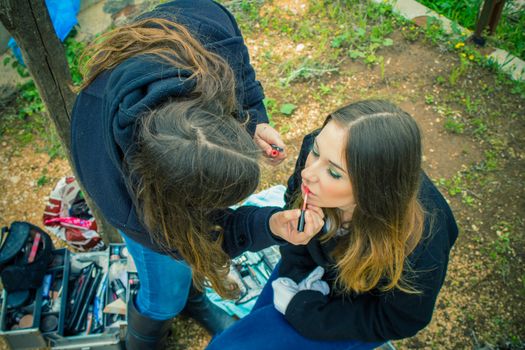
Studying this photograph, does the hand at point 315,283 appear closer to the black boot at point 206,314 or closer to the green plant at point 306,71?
the black boot at point 206,314

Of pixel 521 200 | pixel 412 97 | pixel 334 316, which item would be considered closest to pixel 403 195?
pixel 334 316

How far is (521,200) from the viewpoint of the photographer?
9.93 ft

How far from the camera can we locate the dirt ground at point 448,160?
2.56 meters

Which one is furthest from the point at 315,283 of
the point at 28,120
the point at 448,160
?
the point at 28,120

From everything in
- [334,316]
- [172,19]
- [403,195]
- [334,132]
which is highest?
[172,19]

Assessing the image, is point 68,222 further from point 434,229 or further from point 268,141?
point 434,229

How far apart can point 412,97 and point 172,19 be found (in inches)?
97.7

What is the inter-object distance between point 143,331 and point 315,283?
79 centimetres

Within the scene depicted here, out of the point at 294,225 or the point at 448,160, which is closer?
the point at 294,225

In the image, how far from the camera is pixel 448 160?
3.24 m

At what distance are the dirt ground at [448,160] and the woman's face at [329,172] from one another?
31.1 inches

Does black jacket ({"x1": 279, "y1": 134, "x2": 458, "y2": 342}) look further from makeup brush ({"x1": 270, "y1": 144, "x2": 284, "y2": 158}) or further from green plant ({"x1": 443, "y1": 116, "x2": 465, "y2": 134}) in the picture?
green plant ({"x1": 443, "y1": 116, "x2": 465, "y2": 134})

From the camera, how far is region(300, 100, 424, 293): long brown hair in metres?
1.45

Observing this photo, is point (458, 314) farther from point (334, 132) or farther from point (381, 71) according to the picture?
point (381, 71)
